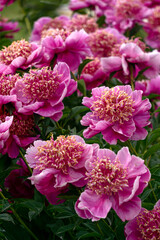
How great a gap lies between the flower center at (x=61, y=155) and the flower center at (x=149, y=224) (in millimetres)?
179

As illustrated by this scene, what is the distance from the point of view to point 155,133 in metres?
0.98

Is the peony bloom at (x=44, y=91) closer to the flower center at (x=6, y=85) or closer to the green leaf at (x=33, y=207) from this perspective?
the flower center at (x=6, y=85)

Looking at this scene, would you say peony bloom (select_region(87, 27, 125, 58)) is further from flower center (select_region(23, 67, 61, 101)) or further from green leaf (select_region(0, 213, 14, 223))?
green leaf (select_region(0, 213, 14, 223))

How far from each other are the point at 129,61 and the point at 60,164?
48 centimetres

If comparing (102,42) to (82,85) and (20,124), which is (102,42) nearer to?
(82,85)

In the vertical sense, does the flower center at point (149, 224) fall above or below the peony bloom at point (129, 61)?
below

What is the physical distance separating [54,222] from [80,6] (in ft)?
3.85

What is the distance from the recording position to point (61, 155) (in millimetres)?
763

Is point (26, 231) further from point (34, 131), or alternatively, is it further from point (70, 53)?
point (70, 53)

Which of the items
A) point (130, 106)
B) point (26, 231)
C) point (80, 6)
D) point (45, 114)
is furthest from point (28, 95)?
point (80, 6)

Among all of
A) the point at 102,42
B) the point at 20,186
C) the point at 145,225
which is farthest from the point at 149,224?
the point at 102,42

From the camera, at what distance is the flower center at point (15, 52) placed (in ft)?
3.44

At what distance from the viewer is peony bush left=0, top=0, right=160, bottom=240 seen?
0.75 meters

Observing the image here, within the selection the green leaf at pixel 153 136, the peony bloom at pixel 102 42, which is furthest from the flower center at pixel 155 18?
the green leaf at pixel 153 136
